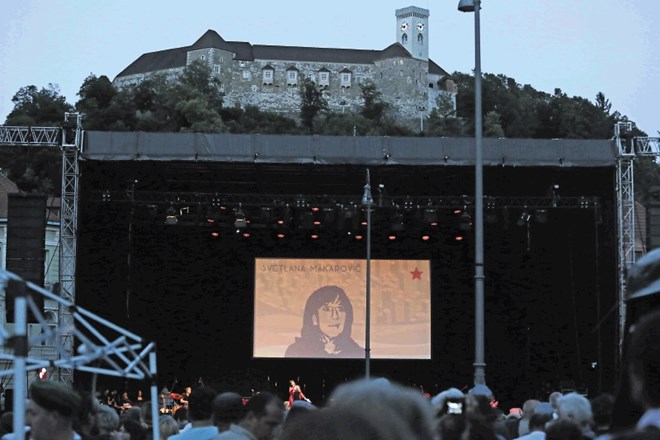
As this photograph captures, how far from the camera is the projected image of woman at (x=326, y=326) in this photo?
111ft

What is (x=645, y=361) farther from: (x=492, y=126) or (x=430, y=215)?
(x=492, y=126)

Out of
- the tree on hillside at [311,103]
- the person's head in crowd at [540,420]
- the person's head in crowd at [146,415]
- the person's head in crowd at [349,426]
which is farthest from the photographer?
the tree on hillside at [311,103]

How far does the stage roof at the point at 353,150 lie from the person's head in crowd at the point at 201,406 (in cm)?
2241

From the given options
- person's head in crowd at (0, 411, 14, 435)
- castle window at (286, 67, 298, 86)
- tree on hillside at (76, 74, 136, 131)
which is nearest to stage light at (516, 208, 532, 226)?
person's head in crowd at (0, 411, 14, 435)

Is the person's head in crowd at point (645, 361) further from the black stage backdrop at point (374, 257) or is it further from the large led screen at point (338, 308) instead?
the large led screen at point (338, 308)

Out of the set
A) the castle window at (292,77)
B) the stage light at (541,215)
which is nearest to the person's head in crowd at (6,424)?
the stage light at (541,215)

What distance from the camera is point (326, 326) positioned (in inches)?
1345

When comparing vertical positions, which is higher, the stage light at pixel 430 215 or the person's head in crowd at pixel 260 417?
the stage light at pixel 430 215

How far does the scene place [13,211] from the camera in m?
26.6

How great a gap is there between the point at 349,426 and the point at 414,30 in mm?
169143

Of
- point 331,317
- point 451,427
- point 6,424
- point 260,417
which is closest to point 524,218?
point 331,317

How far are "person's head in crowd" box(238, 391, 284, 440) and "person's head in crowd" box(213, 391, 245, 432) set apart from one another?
0.07 metres

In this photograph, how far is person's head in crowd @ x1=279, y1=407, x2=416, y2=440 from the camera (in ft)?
6.70

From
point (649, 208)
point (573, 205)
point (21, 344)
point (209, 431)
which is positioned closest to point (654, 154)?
point (649, 208)
